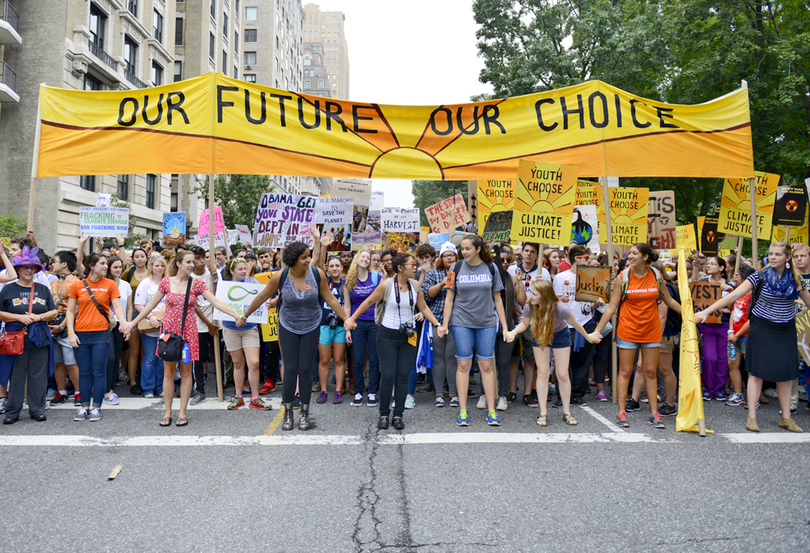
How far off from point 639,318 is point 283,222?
5424 mm

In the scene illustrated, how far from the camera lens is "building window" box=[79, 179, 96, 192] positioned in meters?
25.1

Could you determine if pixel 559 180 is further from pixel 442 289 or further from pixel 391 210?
pixel 391 210

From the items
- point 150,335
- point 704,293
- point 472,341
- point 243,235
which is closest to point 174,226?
point 243,235

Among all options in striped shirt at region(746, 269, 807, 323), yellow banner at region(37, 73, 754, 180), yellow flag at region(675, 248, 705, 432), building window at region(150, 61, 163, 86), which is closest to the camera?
yellow flag at region(675, 248, 705, 432)

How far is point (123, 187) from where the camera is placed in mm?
29094

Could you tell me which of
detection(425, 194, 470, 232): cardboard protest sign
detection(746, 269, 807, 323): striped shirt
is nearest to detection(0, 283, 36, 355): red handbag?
detection(746, 269, 807, 323): striped shirt

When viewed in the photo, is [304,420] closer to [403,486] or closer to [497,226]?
[403,486]

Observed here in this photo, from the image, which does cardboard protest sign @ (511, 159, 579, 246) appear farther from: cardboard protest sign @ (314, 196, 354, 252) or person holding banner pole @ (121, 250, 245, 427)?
person holding banner pole @ (121, 250, 245, 427)

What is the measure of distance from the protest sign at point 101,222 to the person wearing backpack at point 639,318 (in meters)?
8.98

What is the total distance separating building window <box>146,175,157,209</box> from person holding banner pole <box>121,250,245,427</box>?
28524 millimetres

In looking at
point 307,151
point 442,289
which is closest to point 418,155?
point 307,151

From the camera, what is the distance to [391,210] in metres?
12.2

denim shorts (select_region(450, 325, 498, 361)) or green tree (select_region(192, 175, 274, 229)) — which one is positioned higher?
green tree (select_region(192, 175, 274, 229))

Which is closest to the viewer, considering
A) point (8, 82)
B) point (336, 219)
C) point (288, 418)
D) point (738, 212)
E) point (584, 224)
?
point (288, 418)
